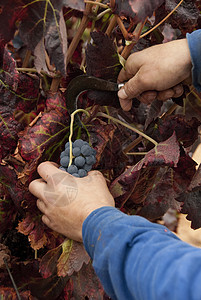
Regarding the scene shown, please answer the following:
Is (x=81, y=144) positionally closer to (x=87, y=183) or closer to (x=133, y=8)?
(x=87, y=183)

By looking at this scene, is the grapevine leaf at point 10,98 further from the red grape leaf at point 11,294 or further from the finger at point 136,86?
the red grape leaf at point 11,294

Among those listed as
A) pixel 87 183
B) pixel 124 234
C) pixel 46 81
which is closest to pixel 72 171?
pixel 87 183

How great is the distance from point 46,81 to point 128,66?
23cm

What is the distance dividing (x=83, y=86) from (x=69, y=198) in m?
0.24

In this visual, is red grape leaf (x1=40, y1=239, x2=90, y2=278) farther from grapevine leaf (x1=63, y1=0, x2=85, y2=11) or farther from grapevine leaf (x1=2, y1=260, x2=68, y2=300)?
grapevine leaf (x1=63, y1=0, x2=85, y2=11)

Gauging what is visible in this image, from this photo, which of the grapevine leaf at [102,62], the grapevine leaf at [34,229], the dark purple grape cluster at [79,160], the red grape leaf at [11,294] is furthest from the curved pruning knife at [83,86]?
the red grape leaf at [11,294]

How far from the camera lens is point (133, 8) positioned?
18.5 inches

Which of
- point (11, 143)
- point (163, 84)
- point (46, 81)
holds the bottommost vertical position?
Result: point (11, 143)

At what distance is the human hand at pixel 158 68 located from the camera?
24.3 inches

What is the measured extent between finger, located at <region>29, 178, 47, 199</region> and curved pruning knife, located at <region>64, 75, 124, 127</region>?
0.17 meters

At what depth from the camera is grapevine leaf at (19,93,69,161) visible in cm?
65

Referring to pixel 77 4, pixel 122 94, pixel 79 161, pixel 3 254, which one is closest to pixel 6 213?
pixel 3 254

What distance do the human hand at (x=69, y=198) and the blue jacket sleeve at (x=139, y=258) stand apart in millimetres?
41

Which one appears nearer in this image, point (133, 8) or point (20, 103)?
point (133, 8)
